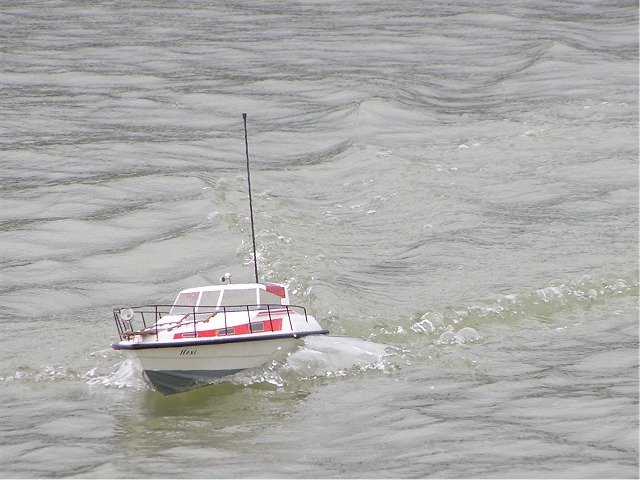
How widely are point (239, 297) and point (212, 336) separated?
1.34m

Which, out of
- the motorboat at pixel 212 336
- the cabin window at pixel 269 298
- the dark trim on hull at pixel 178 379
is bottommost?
the dark trim on hull at pixel 178 379

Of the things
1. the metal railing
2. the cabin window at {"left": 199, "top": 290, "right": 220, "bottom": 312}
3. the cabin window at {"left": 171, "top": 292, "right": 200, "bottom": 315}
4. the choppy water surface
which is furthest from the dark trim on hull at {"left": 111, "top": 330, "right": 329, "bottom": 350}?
the cabin window at {"left": 171, "top": 292, "right": 200, "bottom": 315}

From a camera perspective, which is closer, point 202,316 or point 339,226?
point 202,316

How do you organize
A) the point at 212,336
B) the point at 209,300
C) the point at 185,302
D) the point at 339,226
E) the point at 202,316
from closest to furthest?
the point at 212,336, the point at 202,316, the point at 209,300, the point at 185,302, the point at 339,226

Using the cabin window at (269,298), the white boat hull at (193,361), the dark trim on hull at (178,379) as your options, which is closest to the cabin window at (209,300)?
the cabin window at (269,298)

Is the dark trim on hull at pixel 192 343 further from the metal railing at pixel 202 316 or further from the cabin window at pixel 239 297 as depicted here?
the cabin window at pixel 239 297

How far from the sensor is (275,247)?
23.6 meters

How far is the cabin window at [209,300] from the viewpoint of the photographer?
1864 centimetres

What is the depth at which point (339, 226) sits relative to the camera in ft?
81.4

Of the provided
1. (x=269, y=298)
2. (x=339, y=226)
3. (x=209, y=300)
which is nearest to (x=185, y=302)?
(x=209, y=300)

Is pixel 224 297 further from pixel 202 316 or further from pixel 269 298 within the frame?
pixel 269 298

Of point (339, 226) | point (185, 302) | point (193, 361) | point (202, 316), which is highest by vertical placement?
point (339, 226)

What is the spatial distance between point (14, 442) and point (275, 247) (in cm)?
926

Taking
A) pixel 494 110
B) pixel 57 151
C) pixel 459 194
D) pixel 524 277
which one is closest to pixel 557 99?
pixel 494 110
